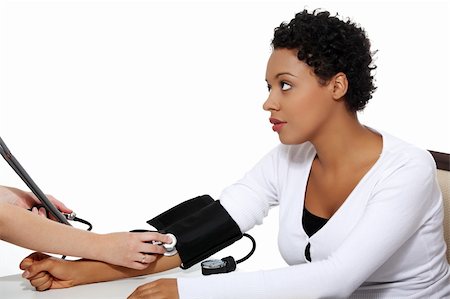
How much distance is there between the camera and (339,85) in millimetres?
1734

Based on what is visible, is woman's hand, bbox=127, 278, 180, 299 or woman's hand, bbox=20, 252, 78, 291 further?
woman's hand, bbox=20, 252, 78, 291

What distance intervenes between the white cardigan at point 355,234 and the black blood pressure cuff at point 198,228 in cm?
4

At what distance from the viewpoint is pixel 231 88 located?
371cm

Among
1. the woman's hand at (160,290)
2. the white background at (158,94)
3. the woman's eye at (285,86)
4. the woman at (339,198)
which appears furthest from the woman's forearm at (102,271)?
the white background at (158,94)

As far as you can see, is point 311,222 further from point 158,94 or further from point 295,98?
point 158,94

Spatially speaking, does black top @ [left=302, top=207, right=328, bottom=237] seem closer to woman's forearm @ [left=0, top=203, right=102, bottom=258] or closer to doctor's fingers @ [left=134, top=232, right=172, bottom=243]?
doctor's fingers @ [left=134, top=232, right=172, bottom=243]

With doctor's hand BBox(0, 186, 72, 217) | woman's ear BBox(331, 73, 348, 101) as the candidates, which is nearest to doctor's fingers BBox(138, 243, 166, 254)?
doctor's hand BBox(0, 186, 72, 217)

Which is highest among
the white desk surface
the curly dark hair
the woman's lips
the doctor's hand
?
the curly dark hair

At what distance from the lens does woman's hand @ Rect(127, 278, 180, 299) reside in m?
1.55

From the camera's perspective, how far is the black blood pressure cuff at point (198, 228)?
1872 millimetres

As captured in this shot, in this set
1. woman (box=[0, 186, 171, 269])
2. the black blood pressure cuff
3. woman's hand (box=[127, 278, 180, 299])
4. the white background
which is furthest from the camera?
the white background

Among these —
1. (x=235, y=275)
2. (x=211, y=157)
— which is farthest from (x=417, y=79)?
(x=235, y=275)

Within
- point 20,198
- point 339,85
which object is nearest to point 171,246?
point 20,198

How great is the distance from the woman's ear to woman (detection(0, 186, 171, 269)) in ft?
1.70
